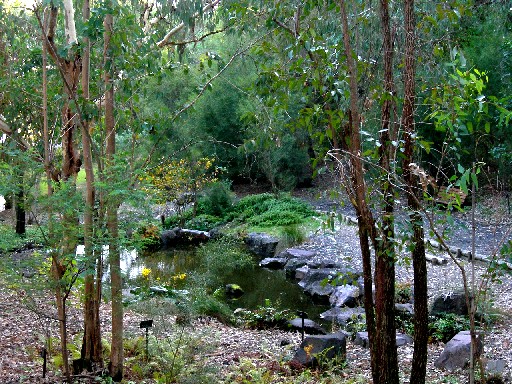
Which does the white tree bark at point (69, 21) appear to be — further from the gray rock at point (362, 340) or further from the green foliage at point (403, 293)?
the green foliage at point (403, 293)

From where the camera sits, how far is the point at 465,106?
364 centimetres

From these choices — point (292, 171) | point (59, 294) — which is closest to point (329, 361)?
point (59, 294)

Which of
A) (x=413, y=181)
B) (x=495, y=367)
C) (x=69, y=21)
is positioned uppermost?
(x=69, y=21)

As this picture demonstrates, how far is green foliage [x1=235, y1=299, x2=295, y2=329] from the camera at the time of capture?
8891 mm

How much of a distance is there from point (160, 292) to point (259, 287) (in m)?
4.73

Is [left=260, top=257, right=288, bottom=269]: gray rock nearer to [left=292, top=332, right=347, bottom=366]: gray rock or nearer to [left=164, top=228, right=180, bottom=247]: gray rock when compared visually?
[left=164, top=228, right=180, bottom=247]: gray rock

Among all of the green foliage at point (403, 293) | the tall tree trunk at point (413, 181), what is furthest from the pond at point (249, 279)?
the tall tree trunk at point (413, 181)

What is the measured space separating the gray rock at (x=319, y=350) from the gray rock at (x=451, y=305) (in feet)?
7.60

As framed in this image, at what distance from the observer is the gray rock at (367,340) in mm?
7099

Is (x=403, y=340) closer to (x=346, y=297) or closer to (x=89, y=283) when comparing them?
(x=346, y=297)

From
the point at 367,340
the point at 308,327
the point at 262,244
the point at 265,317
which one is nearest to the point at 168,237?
the point at 262,244

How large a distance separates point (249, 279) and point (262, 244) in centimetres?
277

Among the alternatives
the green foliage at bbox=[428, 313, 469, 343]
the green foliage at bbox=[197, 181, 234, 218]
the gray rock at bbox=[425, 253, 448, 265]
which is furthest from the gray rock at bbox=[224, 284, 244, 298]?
the green foliage at bbox=[197, 181, 234, 218]

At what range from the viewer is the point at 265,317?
9117 millimetres
